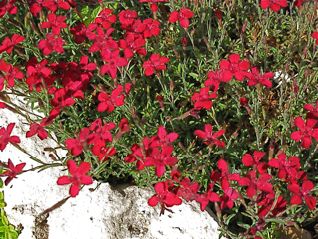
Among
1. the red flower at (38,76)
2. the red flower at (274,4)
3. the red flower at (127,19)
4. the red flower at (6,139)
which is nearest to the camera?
the red flower at (6,139)

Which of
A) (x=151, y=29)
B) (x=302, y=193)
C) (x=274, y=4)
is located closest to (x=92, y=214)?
(x=151, y=29)

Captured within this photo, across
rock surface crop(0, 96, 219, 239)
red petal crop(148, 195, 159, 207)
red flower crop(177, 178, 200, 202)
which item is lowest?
rock surface crop(0, 96, 219, 239)

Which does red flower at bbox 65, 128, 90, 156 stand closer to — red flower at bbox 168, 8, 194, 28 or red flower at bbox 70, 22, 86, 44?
red flower at bbox 70, 22, 86, 44

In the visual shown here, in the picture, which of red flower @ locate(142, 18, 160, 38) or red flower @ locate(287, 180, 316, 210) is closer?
Result: red flower @ locate(287, 180, 316, 210)

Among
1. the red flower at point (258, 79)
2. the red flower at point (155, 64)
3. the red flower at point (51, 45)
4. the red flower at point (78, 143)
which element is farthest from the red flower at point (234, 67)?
the red flower at point (51, 45)

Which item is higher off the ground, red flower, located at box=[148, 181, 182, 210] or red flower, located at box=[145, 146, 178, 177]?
red flower, located at box=[145, 146, 178, 177]

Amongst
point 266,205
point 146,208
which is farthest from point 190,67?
point 266,205

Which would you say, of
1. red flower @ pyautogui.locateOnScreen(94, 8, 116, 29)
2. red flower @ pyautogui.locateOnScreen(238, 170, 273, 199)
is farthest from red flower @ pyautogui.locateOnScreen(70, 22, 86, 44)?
red flower @ pyautogui.locateOnScreen(238, 170, 273, 199)

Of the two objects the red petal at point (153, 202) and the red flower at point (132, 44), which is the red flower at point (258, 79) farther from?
the red petal at point (153, 202)
